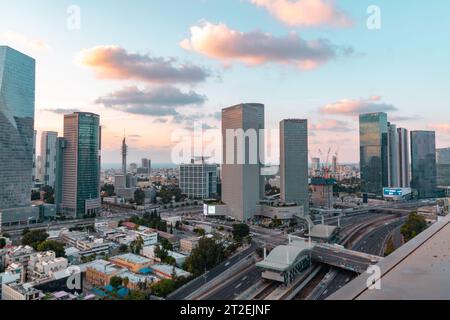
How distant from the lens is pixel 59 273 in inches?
384

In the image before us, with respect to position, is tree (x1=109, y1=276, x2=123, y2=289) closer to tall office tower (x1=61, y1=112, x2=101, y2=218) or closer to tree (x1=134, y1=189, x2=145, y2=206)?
tall office tower (x1=61, y1=112, x2=101, y2=218)

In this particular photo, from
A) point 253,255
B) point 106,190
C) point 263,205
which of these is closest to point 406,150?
point 263,205

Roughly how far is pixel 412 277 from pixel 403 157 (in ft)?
117

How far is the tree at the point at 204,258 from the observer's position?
10.9 m

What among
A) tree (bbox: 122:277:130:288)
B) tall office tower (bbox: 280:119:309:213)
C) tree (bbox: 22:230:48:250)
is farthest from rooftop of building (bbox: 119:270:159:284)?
tall office tower (bbox: 280:119:309:213)

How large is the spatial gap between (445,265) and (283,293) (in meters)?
7.64

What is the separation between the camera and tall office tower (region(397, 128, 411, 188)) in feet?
108

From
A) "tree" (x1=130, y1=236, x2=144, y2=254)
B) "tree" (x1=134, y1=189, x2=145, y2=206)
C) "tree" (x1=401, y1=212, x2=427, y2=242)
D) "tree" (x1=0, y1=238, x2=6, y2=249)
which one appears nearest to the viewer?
"tree" (x1=130, y1=236, x2=144, y2=254)

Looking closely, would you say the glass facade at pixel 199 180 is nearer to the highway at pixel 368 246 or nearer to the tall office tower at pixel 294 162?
the tall office tower at pixel 294 162

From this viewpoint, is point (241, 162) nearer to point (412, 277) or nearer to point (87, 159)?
point (87, 159)

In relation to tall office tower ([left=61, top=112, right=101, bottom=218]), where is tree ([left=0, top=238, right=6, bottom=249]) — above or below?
below

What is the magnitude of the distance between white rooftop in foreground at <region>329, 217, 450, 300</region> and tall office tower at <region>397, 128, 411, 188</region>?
33.7 m
